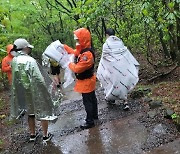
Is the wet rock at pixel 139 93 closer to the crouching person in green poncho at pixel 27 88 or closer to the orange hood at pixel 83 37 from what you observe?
the orange hood at pixel 83 37

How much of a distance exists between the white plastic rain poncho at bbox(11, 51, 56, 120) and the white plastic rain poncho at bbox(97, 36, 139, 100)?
2029 millimetres

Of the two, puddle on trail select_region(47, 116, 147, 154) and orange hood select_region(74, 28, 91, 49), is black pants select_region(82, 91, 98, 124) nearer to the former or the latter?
puddle on trail select_region(47, 116, 147, 154)

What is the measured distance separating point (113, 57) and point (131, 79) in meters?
0.70

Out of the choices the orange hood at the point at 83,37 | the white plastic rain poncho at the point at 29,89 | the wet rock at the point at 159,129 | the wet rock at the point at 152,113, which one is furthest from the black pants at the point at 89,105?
the wet rock at the point at 159,129

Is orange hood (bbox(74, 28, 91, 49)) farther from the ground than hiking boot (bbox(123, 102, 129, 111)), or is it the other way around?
orange hood (bbox(74, 28, 91, 49))

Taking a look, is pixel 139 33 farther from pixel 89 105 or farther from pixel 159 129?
pixel 159 129

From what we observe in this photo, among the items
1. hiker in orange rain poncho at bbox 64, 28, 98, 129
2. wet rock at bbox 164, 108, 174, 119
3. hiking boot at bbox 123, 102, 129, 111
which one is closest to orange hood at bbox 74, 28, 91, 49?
hiker in orange rain poncho at bbox 64, 28, 98, 129

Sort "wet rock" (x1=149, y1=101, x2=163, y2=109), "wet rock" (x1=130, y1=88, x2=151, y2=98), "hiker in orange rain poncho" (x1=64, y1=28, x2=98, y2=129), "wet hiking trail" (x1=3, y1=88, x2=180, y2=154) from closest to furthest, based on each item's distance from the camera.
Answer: "wet hiking trail" (x1=3, y1=88, x2=180, y2=154) < "hiker in orange rain poncho" (x1=64, y1=28, x2=98, y2=129) < "wet rock" (x1=149, y1=101, x2=163, y2=109) < "wet rock" (x1=130, y1=88, x2=151, y2=98)

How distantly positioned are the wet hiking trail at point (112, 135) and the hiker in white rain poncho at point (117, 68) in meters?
0.50

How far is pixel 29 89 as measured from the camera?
577 centimetres

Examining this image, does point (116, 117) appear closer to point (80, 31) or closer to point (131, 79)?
point (131, 79)

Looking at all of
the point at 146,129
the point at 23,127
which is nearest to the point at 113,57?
the point at 146,129

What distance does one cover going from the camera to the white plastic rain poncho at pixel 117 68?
286 inches

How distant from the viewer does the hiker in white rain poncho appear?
7.27 metres
